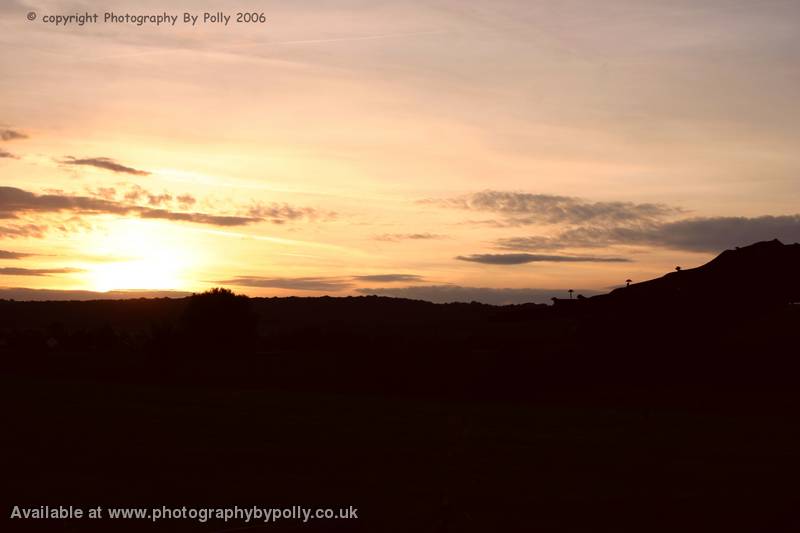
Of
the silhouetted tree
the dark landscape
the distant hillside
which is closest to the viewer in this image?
the distant hillside

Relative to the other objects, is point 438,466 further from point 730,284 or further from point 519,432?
point 730,284

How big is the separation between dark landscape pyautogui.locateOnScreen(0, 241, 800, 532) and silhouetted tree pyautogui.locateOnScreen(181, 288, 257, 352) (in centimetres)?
4974

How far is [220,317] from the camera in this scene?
84062 mm

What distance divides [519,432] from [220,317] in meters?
69.1

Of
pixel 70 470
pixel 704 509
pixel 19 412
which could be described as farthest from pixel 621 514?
pixel 19 412

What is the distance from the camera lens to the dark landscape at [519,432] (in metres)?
5.75

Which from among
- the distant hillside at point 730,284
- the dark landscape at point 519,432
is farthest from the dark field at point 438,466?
the distant hillside at point 730,284

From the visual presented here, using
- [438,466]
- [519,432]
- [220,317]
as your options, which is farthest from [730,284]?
[220,317]

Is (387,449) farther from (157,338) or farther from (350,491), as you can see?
(157,338)

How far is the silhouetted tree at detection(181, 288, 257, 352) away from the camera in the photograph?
3216 inches

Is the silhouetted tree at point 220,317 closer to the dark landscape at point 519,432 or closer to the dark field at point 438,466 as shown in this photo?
the dark landscape at point 519,432

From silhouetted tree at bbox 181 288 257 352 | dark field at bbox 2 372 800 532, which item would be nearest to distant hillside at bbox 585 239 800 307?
dark field at bbox 2 372 800 532

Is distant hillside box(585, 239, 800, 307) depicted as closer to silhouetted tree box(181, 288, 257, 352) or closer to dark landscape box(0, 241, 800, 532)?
dark landscape box(0, 241, 800, 532)

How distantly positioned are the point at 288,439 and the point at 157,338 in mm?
39736
